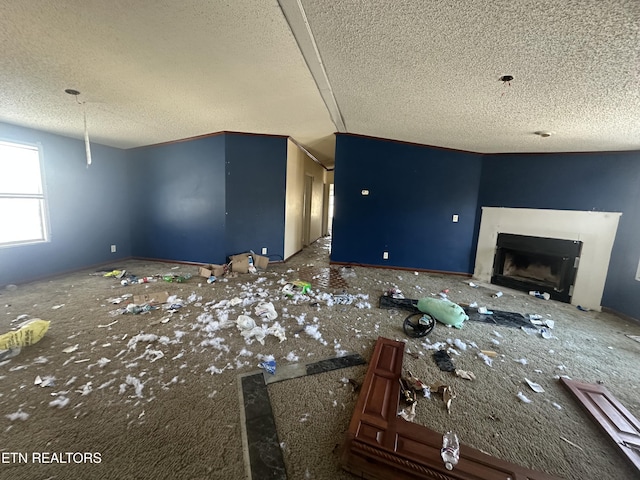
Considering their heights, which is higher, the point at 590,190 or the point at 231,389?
the point at 590,190

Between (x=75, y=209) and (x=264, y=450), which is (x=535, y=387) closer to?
(x=264, y=450)

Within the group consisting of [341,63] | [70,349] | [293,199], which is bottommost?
[70,349]

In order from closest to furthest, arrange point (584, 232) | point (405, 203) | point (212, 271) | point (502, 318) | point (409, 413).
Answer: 1. point (409, 413)
2. point (502, 318)
3. point (584, 232)
4. point (212, 271)
5. point (405, 203)

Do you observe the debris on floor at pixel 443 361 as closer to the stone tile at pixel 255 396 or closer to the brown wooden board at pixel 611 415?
the brown wooden board at pixel 611 415

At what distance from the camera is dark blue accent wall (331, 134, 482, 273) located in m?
4.29

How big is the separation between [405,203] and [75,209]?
18.6 ft

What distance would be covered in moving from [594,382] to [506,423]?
1.01 m


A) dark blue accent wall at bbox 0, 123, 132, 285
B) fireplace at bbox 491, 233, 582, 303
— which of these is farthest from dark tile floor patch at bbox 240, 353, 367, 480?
dark blue accent wall at bbox 0, 123, 132, 285

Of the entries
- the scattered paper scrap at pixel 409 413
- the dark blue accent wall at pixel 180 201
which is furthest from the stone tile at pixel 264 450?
the dark blue accent wall at pixel 180 201

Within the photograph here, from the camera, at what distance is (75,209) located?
13.3 feet

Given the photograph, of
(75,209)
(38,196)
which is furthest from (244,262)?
(38,196)

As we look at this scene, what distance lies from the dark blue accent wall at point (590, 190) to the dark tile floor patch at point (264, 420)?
12.2 feet

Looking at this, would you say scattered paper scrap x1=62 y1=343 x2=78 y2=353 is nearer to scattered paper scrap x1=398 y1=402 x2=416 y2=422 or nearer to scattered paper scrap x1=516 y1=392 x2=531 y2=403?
scattered paper scrap x1=398 y1=402 x2=416 y2=422

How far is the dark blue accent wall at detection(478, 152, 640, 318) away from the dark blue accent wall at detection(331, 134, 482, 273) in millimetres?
430
